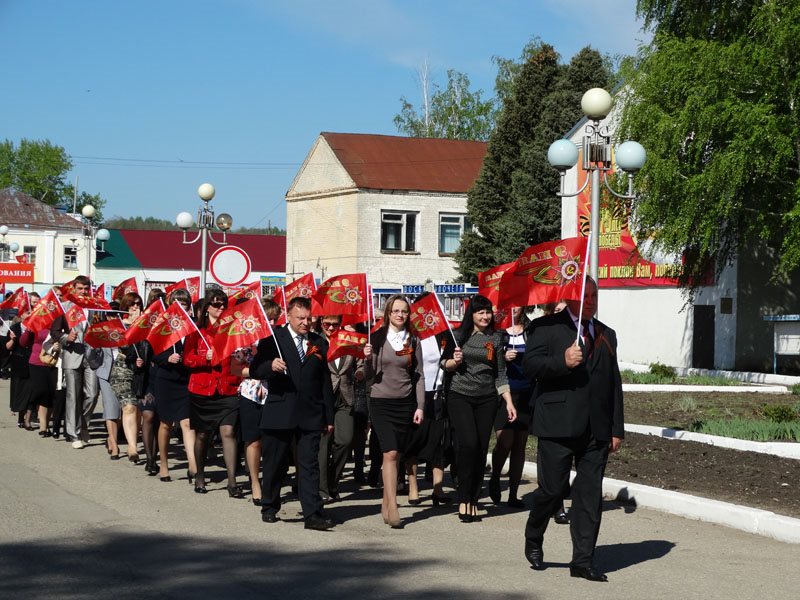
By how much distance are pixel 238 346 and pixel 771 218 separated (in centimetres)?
1736

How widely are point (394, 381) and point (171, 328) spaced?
3192 millimetres

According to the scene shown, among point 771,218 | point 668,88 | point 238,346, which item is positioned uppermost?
point 668,88

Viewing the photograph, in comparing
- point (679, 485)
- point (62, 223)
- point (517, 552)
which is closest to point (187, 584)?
point (517, 552)

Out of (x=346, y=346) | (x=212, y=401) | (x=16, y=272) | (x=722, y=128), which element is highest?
(x=722, y=128)

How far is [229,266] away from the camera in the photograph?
18.8 metres

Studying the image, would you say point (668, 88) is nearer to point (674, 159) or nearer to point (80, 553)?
point (674, 159)

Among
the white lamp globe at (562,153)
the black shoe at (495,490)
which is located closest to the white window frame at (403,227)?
the white lamp globe at (562,153)

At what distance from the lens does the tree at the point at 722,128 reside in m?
23.7

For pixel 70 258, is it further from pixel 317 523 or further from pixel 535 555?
pixel 535 555

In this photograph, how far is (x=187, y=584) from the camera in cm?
770

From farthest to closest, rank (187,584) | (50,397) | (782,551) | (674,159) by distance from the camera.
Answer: (674,159) < (50,397) < (782,551) < (187,584)

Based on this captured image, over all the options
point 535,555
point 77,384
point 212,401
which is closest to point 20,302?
point 77,384

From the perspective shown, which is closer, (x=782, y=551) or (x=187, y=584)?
(x=187, y=584)

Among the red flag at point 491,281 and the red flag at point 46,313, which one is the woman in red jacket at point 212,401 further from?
the red flag at point 46,313
